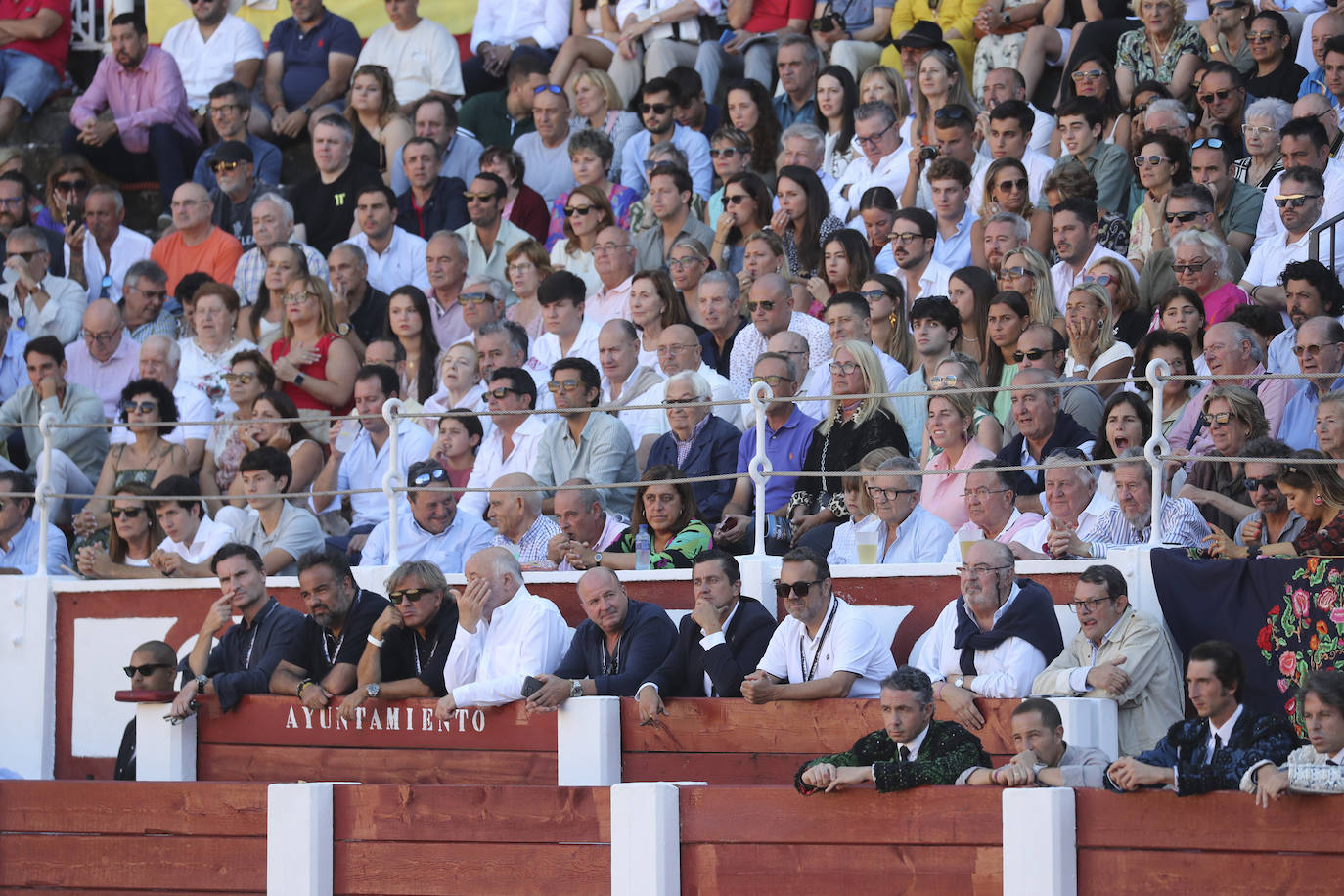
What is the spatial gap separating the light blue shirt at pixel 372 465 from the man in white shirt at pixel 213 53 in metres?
4.99

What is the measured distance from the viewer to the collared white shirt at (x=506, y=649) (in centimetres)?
915

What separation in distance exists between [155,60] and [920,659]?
9.00 metres

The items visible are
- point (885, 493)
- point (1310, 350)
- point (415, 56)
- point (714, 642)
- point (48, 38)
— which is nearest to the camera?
point (714, 642)

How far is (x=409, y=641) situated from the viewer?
31.4 feet

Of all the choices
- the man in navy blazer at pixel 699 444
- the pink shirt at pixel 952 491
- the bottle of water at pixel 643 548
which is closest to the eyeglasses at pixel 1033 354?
the pink shirt at pixel 952 491

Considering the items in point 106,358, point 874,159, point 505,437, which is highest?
point 874,159

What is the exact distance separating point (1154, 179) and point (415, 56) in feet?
20.4

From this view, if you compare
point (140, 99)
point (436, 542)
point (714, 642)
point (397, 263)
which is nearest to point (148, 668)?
point (436, 542)

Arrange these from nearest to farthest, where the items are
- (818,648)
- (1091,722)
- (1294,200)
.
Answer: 1. (1091,722)
2. (818,648)
3. (1294,200)

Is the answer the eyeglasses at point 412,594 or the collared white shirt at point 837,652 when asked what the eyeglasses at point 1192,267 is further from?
the eyeglasses at point 412,594

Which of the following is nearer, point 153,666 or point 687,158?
point 153,666

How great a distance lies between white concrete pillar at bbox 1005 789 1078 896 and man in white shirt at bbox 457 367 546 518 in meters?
4.29

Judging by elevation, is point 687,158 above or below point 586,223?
above

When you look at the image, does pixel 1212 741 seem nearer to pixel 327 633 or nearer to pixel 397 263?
pixel 327 633
